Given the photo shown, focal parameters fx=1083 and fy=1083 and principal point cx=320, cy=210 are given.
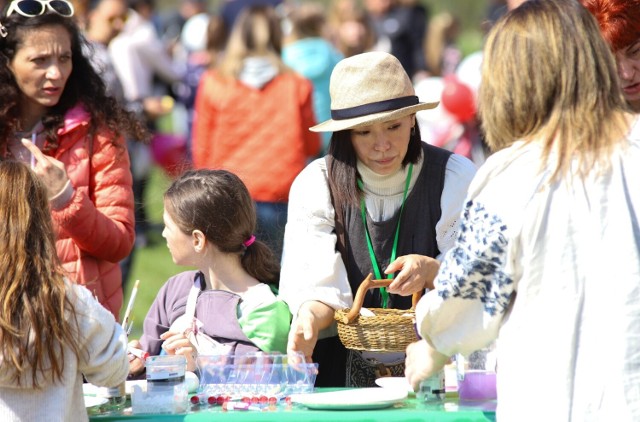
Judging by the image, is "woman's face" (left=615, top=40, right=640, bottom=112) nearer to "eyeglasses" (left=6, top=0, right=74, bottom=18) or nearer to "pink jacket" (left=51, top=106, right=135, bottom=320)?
"pink jacket" (left=51, top=106, right=135, bottom=320)

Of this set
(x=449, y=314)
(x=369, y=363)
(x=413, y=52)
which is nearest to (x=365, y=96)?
(x=369, y=363)

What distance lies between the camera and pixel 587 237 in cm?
247

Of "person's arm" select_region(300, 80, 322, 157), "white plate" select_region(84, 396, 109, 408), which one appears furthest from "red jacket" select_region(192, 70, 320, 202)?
"white plate" select_region(84, 396, 109, 408)

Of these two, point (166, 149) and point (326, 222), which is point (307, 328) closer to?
point (326, 222)

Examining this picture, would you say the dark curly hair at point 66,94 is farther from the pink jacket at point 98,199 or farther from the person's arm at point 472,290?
→ the person's arm at point 472,290

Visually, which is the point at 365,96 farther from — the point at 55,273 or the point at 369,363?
the point at 55,273

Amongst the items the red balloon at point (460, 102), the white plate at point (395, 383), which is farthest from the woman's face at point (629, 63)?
the red balloon at point (460, 102)

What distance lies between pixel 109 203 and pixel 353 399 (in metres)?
1.40

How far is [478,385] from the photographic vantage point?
A: 9.97 feet

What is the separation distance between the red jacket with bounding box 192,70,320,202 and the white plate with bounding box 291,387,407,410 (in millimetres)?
3469

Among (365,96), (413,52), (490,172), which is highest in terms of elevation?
(413,52)

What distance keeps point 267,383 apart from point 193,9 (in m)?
10.5

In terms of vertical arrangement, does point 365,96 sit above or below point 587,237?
above

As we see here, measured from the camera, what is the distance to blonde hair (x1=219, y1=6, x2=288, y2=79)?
269 inches
